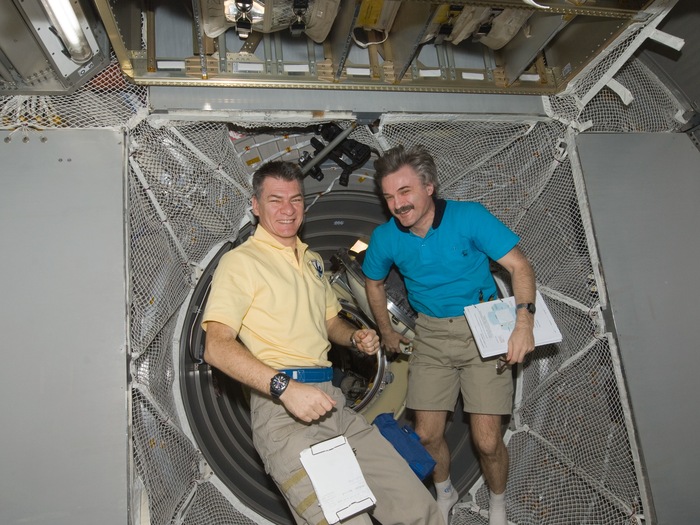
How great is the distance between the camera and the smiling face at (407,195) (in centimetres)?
304

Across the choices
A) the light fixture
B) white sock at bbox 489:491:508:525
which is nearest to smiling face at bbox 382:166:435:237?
the light fixture

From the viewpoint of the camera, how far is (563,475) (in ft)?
10.6

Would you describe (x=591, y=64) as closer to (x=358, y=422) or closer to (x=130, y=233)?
(x=358, y=422)

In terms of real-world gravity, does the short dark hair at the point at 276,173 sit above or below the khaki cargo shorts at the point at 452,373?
above

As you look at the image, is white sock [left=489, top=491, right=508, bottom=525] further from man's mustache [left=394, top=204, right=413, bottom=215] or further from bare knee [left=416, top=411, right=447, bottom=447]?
man's mustache [left=394, top=204, right=413, bottom=215]

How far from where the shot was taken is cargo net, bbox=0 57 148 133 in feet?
8.12

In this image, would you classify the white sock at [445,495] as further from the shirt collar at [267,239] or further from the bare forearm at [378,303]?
the shirt collar at [267,239]

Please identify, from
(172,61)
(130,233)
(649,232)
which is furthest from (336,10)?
(649,232)

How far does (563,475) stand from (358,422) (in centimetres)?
137

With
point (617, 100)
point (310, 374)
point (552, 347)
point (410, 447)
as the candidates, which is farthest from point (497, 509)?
point (617, 100)

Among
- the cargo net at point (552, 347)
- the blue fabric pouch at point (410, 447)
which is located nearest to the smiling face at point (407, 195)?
the cargo net at point (552, 347)

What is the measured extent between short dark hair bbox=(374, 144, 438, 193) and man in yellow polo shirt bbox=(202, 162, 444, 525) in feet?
1.64

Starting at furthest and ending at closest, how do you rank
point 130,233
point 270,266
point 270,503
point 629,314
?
point 270,503 < point 629,314 < point 270,266 < point 130,233

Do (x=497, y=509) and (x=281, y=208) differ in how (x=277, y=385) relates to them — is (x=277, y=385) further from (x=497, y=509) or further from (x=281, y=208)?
(x=497, y=509)
